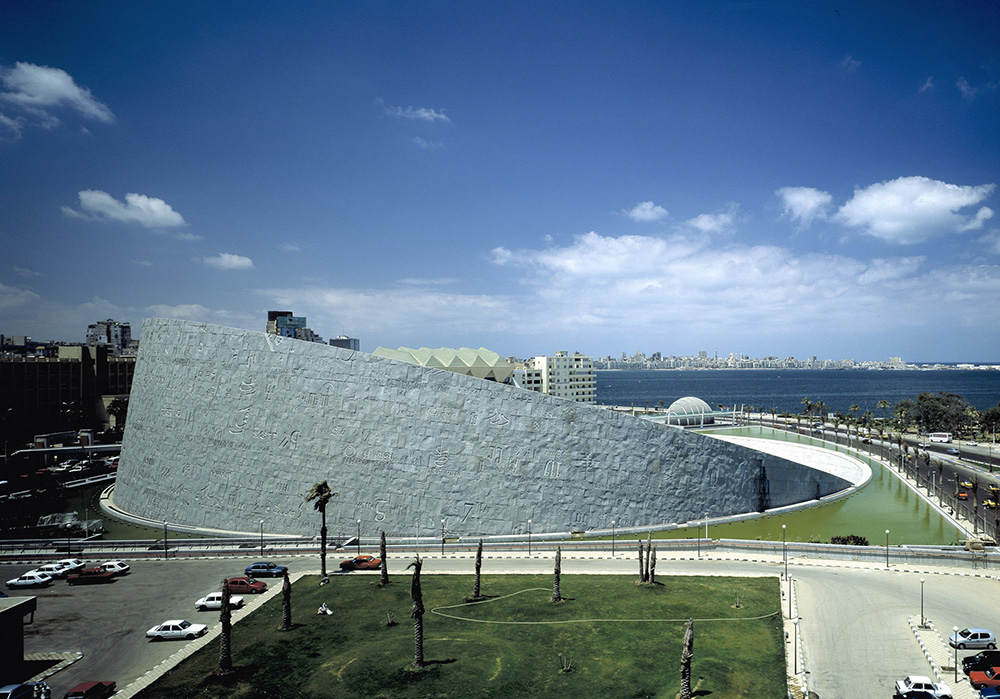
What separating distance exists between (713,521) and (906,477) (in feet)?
106

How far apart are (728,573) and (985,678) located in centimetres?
1445

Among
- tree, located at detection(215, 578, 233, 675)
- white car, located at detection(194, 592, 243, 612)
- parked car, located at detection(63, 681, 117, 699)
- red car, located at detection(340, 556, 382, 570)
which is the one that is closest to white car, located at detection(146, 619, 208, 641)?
white car, located at detection(194, 592, 243, 612)

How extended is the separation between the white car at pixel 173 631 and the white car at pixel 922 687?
29475mm

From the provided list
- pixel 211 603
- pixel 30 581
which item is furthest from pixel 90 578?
pixel 211 603

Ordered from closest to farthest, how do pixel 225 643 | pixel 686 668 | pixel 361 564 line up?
pixel 686 668 < pixel 225 643 < pixel 361 564

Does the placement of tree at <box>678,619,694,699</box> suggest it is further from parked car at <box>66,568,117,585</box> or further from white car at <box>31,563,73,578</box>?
white car at <box>31,563,73,578</box>

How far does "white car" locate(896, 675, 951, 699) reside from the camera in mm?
21312

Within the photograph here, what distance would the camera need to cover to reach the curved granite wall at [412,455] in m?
44.5

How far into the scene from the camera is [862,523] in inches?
1923

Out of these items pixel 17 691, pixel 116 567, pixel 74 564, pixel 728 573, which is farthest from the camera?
pixel 74 564

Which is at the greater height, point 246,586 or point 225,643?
point 225,643

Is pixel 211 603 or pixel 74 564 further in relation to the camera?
pixel 74 564

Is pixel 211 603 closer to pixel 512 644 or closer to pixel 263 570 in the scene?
pixel 263 570

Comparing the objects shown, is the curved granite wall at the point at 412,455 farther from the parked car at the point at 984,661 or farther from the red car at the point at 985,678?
the red car at the point at 985,678
